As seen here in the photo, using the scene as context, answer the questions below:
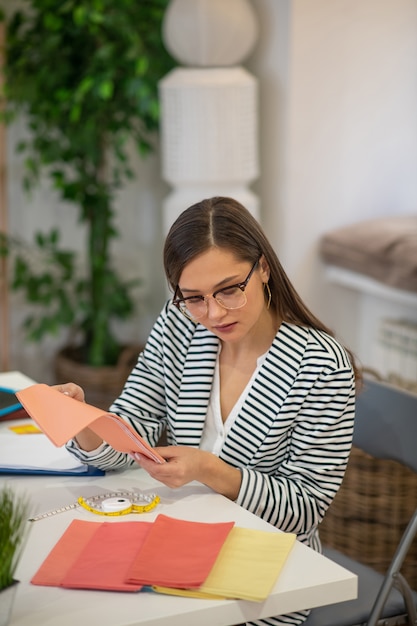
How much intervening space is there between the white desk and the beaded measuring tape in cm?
1

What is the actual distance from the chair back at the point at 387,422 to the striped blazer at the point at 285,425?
0.21 metres

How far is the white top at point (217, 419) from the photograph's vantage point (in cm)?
176

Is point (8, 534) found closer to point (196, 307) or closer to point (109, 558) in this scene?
point (109, 558)

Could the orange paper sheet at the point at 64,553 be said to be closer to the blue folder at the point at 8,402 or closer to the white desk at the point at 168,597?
the white desk at the point at 168,597

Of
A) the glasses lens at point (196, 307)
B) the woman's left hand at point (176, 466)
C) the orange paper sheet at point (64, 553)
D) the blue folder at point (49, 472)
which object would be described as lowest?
the blue folder at point (49, 472)

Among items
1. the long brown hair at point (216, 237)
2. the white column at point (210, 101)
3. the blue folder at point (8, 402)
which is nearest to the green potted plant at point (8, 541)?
the long brown hair at point (216, 237)

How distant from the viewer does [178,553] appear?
1346mm

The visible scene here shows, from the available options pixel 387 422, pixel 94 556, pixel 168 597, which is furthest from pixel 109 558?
pixel 387 422

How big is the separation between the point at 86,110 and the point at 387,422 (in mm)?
2233

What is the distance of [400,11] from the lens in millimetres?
3646

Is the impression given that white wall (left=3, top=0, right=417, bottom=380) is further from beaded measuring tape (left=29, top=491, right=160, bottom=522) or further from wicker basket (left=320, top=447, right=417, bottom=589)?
beaded measuring tape (left=29, top=491, right=160, bottom=522)

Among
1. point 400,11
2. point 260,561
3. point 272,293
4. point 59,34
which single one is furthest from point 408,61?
point 260,561

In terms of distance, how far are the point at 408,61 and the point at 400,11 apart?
19 centimetres

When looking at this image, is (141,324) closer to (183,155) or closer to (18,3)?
(183,155)
